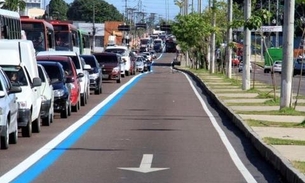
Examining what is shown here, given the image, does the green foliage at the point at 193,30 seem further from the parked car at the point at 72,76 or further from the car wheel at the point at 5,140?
the car wheel at the point at 5,140

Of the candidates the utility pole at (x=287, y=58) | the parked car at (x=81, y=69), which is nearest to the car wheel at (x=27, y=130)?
the utility pole at (x=287, y=58)

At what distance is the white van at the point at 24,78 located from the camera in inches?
809

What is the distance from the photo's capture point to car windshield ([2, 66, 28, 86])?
71.6 ft

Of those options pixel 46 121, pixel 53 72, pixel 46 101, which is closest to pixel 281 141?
pixel 46 101

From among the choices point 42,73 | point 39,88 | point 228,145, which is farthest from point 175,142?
point 42,73

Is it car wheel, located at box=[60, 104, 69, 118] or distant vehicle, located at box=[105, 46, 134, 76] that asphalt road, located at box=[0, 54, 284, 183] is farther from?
distant vehicle, located at box=[105, 46, 134, 76]

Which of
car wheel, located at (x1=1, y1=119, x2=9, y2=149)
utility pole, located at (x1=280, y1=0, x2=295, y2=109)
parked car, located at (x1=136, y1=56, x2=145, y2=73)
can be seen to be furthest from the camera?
parked car, located at (x1=136, y1=56, x2=145, y2=73)

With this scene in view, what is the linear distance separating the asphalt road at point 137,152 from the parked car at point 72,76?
17.5 inches

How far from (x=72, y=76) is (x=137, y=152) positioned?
1214 cm

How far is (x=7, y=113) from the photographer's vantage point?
18.2 metres

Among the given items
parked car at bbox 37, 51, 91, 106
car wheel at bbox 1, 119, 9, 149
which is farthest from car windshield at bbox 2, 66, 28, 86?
parked car at bbox 37, 51, 91, 106

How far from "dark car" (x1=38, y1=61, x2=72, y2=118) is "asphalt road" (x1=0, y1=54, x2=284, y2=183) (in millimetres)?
385

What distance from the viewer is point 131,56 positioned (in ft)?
239

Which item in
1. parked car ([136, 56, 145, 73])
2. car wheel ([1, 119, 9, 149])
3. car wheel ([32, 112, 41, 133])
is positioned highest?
car wheel ([1, 119, 9, 149])
